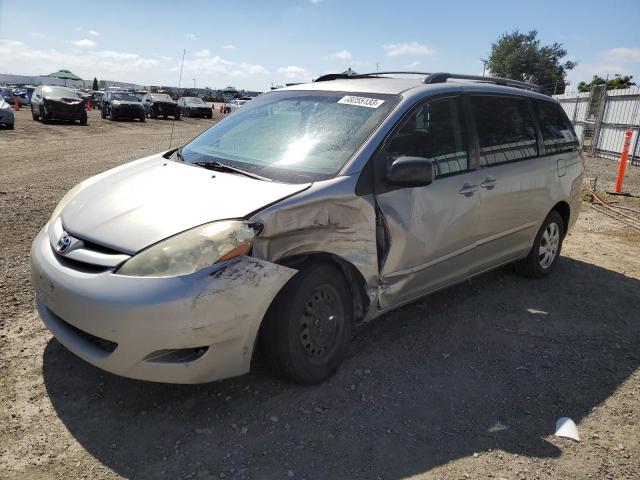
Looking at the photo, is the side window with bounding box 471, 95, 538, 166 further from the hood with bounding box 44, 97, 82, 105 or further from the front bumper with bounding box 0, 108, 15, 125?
the hood with bounding box 44, 97, 82, 105

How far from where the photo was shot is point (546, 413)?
3025 millimetres

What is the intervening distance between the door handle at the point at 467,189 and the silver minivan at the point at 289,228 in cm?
2

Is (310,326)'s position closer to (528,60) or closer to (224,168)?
(224,168)

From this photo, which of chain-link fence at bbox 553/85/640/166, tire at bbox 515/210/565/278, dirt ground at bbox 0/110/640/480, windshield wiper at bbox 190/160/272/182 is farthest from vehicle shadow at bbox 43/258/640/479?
chain-link fence at bbox 553/85/640/166

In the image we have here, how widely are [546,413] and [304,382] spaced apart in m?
1.38

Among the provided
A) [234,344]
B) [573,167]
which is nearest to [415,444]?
[234,344]

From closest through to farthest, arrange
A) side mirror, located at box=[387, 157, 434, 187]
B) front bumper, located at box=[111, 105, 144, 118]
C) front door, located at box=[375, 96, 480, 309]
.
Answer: side mirror, located at box=[387, 157, 434, 187] < front door, located at box=[375, 96, 480, 309] < front bumper, located at box=[111, 105, 144, 118]

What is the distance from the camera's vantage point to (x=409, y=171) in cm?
313

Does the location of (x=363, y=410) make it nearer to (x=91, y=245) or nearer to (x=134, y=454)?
(x=134, y=454)

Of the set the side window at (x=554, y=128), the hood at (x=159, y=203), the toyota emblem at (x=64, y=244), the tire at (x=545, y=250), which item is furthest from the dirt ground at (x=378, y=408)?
the side window at (x=554, y=128)

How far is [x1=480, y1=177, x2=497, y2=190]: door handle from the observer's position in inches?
157

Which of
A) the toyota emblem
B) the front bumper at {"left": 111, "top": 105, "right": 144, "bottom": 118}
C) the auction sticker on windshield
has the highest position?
the front bumper at {"left": 111, "top": 105, "right": 144, "bottom": 118}

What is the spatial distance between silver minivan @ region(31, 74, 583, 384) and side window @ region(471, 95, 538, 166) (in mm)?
18

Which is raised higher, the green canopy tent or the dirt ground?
the green canopy tent
